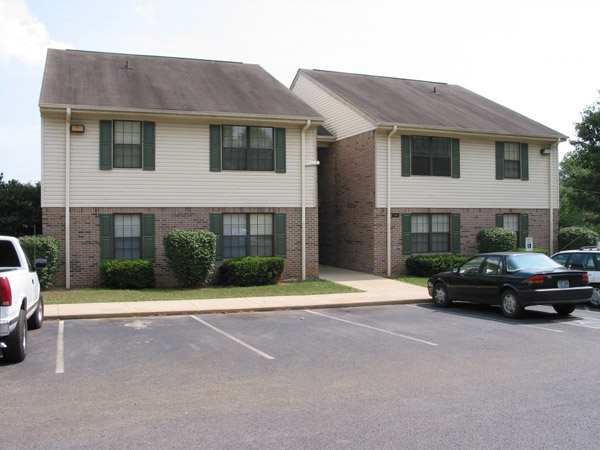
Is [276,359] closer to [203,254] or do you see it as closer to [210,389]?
[210,389]

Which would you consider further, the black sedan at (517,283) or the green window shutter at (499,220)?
the green window shutter at (499,220)

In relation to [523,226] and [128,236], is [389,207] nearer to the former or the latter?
[523,226]

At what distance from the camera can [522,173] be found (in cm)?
2411

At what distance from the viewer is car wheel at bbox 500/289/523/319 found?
1246 cm

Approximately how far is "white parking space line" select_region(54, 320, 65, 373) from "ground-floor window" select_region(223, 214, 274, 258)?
323 inches

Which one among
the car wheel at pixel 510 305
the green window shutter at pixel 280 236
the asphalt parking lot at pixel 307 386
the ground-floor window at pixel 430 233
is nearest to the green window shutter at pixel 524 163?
the ground-floor window at pixel 430 233

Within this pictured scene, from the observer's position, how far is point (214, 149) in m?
19.3

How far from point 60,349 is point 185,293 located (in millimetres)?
7604

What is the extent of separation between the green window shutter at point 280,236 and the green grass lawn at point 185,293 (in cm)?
137

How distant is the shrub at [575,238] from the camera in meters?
24.4

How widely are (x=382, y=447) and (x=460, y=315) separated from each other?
28.9 feet

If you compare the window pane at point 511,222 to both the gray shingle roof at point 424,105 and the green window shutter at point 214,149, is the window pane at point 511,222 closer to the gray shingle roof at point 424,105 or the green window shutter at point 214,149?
the gray shingle roof at point 424,105

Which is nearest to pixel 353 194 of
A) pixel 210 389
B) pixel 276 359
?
pixel 276 359

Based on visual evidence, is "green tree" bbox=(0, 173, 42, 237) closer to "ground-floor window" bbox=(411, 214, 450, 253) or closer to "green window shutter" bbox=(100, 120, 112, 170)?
"green window shutter" bbox=(100, 120, 112, 170)
